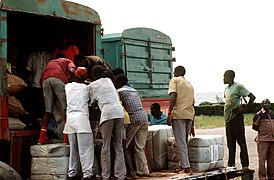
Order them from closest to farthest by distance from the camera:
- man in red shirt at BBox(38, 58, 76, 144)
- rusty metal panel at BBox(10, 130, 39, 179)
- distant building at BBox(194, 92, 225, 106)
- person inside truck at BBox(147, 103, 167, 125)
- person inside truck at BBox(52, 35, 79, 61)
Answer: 1. rusty metal panel at BBox(10, 130, 39, 179)
2. man in red shirt at BBox(38, 58, 76, 144)
3. person inside truck at BBox(52, 35, 79, 61)
4. person inside truck at BBox(147, 103, 167, 125)
5. distant building at BBox(194, 92, 225, 106)

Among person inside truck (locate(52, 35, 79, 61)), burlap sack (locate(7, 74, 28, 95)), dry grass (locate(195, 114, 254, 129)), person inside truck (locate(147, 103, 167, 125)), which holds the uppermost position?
person inside truck (locate(52, 35, 79, 61))

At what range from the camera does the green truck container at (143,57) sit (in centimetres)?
1288

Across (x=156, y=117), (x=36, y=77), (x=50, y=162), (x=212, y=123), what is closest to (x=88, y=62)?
(x=36, y=77)

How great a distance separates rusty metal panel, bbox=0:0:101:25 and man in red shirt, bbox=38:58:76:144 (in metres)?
0.70

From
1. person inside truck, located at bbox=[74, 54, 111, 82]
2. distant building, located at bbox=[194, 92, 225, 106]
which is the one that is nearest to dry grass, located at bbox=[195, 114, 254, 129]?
distant building, located at bbox=[194, 92, 225, 106]

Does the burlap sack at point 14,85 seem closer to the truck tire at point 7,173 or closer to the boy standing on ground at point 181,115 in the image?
the truck tire at point 7,173

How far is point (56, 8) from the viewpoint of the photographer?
8266 millimetres

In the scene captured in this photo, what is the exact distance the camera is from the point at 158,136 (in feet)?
29.3

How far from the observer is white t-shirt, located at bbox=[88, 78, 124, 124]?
7.25m

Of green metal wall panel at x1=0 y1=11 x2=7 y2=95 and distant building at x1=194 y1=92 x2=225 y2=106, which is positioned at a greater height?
green metal wall panel at x1=0 y1=11 x2=7 y2=95

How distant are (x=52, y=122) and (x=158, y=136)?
1.61 metres

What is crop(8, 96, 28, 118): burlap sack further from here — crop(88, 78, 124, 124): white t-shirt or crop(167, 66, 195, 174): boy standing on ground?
crop(167, 66, 195, 174): boy standing on ground

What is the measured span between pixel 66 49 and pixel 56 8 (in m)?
1.02

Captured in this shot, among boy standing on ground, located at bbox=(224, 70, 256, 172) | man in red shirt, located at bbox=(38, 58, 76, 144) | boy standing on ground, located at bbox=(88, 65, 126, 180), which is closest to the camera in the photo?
boy standing on ground, located at bbox=(88, 65, 126, 180)
